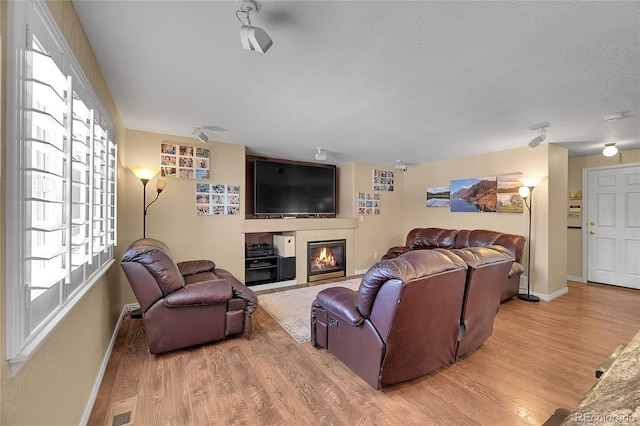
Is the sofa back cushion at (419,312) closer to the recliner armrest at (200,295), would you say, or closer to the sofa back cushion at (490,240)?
the recliner armrest at (200,295)

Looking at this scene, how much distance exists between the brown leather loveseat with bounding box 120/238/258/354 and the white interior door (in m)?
6.25

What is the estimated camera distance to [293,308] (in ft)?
11.9

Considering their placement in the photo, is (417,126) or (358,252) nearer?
(417,126)

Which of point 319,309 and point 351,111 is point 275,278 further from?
point 351,111

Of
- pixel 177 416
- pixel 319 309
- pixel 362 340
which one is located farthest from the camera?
pixel 319 309

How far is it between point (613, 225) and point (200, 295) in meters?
6.61

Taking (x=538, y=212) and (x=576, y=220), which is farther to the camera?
(x=576, y=220)

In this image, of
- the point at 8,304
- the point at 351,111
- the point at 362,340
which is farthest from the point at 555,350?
the point at 8,304

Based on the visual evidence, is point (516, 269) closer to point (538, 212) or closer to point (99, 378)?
point (538, 212)

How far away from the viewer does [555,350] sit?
2.51 m

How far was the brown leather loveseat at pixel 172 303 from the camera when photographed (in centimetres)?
230

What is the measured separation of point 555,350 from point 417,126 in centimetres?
275

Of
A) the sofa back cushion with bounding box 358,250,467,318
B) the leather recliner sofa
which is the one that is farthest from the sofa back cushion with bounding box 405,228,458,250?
the sofa back cushion with bounding box 358,250,467,318

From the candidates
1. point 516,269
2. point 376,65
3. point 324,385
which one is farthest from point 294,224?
point 516,269
